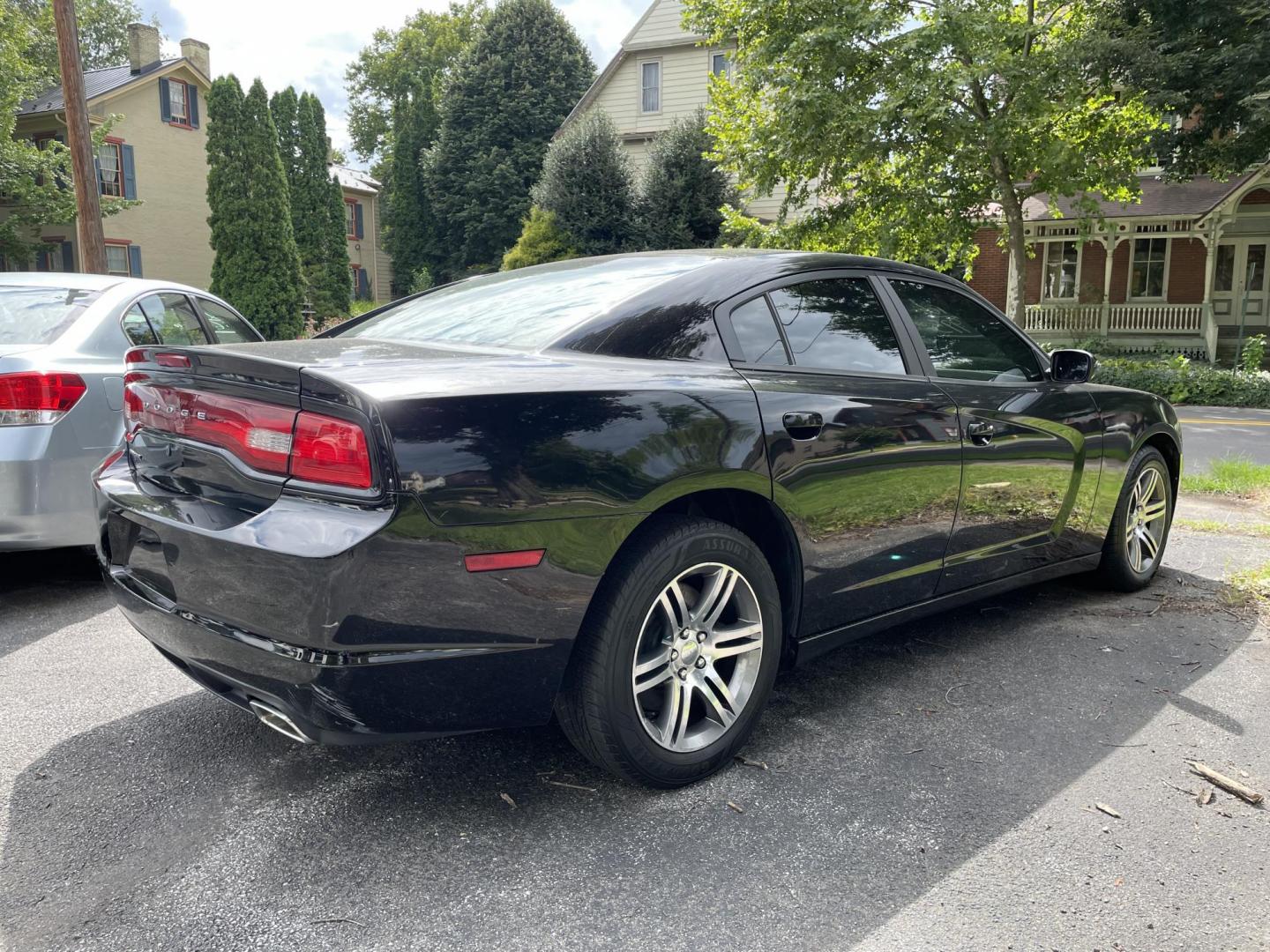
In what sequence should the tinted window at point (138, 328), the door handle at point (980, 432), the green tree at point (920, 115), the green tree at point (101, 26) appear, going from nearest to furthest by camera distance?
the door handle at point (980, 432) → the tinted window at point (138, 328) → the green tree at point (920, 115) → the green tree at point (101, 26)

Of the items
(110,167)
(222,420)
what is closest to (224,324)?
(222,420)

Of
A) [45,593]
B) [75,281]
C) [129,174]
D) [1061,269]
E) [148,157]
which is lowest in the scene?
[45,593]

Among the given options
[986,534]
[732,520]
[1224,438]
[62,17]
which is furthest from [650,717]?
[62,17]

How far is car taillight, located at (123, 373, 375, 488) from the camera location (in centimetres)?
222

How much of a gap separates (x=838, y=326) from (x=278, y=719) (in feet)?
7.07

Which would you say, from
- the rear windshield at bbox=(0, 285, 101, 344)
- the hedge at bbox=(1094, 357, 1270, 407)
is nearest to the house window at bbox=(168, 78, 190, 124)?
the hedge at bbox=(1094, 357, 1270, 407)

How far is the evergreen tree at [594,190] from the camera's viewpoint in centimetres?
2561

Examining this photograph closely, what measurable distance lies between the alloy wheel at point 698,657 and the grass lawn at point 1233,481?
6.52 meters

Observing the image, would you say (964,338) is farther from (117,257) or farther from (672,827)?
(117,257)

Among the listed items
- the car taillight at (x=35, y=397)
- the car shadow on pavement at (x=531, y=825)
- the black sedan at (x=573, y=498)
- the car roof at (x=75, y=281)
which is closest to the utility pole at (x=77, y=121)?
the car roof at (x=75, y=281)

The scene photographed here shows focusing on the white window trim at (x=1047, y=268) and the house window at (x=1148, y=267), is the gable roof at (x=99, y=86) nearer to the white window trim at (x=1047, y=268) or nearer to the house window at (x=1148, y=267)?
the white window trim at (x=1047, y=268)

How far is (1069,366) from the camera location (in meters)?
4.21

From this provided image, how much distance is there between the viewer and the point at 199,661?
98.2 inches

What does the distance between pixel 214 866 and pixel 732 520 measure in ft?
5.47
